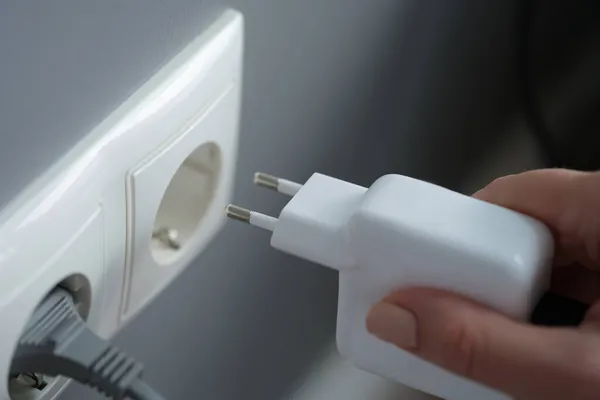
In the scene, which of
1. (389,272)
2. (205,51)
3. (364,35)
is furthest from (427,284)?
(364,35)

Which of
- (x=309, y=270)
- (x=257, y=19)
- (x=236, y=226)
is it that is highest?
(x=257, y=19)

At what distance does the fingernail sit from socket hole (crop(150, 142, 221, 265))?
0.12 m

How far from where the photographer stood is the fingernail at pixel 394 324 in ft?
0.96

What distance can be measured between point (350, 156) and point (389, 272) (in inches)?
10.6

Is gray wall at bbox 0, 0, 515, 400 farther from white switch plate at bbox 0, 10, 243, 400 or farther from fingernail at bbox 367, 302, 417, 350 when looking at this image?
fingernail at bbox 367, 302, 417, 350

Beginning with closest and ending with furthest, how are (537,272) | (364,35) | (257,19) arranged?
(537,272), (257,19), (364,35)

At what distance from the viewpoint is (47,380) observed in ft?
1.07

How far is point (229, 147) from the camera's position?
0.39 m

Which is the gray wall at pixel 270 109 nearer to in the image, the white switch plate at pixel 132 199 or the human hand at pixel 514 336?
the white switch plate at pixel 132 199

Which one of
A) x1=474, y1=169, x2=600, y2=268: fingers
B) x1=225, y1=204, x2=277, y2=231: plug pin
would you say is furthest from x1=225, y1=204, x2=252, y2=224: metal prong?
x1=474, y1=169, x2=600, y2=268: fingers

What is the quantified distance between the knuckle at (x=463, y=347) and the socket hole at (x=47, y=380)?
5.2 inches

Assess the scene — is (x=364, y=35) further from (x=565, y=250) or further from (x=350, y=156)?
(x=565, y=250)

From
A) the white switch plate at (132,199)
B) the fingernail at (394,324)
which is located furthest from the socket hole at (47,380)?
the fingernail at (394,324)

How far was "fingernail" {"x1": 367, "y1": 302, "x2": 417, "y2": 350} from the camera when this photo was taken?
0.96ft
